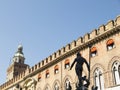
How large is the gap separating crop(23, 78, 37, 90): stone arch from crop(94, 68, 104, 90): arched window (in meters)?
11.5

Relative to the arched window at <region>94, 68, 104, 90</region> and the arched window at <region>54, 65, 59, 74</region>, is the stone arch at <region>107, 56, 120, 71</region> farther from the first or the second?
the arched window at <region>54, 65, 59, 74</region>

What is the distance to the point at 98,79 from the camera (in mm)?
21812

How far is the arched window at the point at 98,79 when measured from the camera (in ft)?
70.3

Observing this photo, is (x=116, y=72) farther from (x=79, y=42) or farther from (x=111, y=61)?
(x=79, y=42)

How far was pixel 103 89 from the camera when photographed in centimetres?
2095

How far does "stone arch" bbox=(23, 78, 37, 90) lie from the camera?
31.5 m

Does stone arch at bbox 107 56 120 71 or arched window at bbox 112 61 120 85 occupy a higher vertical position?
stone arch at bbox 107 56 120 71

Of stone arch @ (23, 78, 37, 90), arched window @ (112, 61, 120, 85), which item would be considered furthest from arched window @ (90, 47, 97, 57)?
stone arch @ (23, 78, 37, 90)

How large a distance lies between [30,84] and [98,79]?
13.1 meters

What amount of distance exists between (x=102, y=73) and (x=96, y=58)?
1640 millimetres

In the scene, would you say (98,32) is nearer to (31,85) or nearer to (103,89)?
(103,89)

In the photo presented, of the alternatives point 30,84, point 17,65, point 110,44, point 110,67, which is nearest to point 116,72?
point 110,67

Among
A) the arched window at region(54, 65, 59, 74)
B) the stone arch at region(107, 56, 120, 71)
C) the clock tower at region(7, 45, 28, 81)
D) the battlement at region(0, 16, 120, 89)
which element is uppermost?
the clock tower at region(7, 45, 28, 81)

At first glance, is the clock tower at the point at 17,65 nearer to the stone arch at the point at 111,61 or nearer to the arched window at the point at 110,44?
the arched window at the point at 110,44
